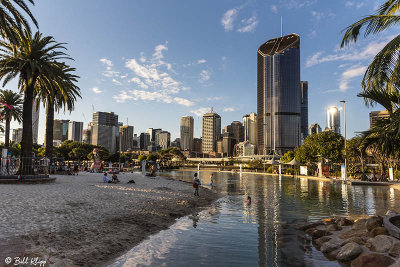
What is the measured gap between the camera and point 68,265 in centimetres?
622

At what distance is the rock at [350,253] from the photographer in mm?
7758

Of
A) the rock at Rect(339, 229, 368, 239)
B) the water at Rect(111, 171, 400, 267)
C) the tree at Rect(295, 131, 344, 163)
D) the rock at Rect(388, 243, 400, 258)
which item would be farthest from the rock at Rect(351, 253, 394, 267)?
the tree at Rect(295, 131, 344, 163)

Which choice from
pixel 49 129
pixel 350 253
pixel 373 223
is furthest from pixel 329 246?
pixel 49 129

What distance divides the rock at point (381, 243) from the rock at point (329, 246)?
1.00m

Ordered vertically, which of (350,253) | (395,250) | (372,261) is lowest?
(350,253)

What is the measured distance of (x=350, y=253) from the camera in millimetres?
7793

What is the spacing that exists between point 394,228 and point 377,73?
16.4ft

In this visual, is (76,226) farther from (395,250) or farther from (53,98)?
(53,98)

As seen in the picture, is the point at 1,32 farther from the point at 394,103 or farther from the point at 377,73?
the point at 394,103

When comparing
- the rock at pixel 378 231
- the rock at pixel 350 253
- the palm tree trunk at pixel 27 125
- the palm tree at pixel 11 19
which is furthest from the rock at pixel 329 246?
the palm tree trunk at pixel 27 125

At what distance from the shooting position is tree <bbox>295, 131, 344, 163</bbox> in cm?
5716

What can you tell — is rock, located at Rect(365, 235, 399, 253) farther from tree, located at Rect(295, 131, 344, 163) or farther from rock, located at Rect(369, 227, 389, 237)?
tree, located at Rect(295, 131, 344, 163)

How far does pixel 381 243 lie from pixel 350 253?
3.16ft

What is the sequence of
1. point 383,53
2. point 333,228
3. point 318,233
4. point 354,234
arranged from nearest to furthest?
1. point 383,53
2. point 354,234
3. point 318,233
4. point 333,228
